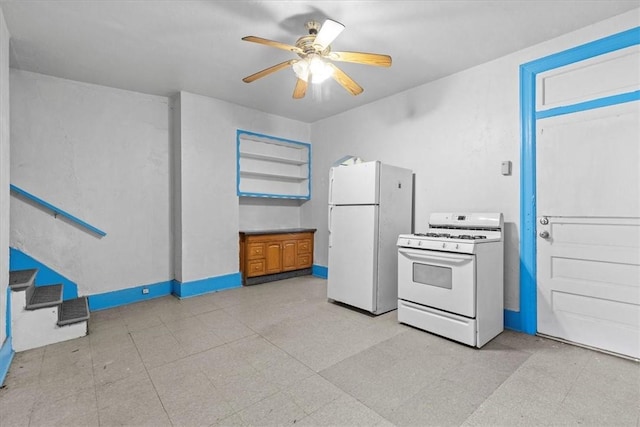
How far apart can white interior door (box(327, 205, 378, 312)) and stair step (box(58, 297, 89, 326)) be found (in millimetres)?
2564

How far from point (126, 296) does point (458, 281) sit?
3.87 m

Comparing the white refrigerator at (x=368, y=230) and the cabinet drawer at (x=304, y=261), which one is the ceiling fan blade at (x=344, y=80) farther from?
the cabinet drawer at (x=304, y=261)

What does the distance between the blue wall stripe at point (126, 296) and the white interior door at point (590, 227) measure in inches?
173

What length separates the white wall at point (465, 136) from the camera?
9.87 ft

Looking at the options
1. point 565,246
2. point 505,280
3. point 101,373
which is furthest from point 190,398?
point 565,246

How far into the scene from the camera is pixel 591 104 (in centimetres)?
257

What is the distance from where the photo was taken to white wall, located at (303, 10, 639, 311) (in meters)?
3.01

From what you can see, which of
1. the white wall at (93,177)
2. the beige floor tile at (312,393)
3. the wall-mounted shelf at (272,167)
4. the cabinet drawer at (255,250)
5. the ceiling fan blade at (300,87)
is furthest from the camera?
the wall-mounted shelf at (272,167)

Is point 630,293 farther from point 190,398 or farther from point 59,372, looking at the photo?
point 59,372

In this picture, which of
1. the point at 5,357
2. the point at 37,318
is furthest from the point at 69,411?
the point at 37,318

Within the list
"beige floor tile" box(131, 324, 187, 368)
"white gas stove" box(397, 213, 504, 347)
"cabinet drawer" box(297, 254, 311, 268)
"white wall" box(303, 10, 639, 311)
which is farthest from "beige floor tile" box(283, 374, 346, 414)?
"cabinet drawer" box(297, 254, 311, 268)

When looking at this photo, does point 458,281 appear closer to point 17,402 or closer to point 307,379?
point 307,379

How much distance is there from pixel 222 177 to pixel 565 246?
408 centimetres

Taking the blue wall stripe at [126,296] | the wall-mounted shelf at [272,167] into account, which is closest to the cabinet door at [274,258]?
the wall-mounted shelf at [272,167]
